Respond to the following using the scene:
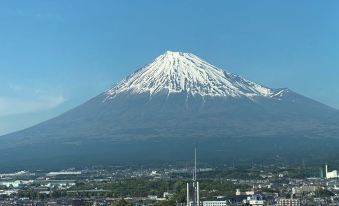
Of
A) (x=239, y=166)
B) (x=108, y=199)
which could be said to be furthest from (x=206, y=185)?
(x=239, y=166)

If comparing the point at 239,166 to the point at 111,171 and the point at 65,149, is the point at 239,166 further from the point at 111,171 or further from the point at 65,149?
the point at 65,149

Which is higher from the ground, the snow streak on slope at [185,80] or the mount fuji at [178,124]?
the snow streak on slope at [185,80]

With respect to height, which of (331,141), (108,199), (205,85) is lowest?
(108,199)

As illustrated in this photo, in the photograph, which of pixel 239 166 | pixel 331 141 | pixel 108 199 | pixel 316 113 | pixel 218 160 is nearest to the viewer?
pixel 108 199

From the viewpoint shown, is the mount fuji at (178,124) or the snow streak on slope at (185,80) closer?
the mount fuji at (178,124)
